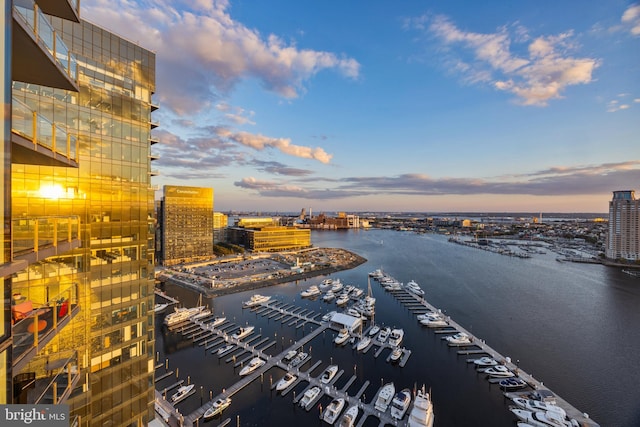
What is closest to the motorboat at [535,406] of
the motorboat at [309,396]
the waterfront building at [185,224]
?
the motorboat at [309,396]

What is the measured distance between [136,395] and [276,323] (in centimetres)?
2099

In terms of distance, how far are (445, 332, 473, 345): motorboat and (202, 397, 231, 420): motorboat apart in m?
19.0

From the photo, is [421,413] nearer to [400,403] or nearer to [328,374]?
[400,403]

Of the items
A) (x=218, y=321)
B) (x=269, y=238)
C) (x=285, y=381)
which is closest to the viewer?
(x=285, y=381)

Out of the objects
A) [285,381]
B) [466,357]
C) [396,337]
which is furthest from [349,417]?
[466,357]

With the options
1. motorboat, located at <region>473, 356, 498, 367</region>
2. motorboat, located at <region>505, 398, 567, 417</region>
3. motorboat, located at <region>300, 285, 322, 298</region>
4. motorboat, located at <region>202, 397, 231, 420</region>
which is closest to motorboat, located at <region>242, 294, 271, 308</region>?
motorboat, located at <region>300, 285, 322, 298</region>

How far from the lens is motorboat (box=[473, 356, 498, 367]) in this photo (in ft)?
72.1

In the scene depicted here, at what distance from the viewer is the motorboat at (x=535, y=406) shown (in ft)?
53.6

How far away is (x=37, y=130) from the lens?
377cm

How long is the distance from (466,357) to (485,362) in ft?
5.46

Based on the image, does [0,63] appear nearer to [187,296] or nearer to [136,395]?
[136,395]

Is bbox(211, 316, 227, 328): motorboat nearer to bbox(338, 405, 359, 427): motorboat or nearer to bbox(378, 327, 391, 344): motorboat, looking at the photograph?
bbox(378, 327, 391, 344): motorboat

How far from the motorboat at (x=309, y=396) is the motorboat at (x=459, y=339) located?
13.9 m

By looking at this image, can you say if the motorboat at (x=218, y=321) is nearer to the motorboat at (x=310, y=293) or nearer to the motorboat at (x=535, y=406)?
the motorboat at (x=310, y=293)
